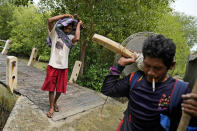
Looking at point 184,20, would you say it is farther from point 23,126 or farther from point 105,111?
point 23,126

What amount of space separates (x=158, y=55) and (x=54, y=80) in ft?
7.62

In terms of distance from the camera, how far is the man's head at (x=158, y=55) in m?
1.14

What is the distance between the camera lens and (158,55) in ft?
3.77

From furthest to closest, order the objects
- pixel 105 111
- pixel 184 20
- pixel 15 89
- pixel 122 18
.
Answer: pixel 184 20, pixel 122 18, pixel 105 111, pixel 15 89

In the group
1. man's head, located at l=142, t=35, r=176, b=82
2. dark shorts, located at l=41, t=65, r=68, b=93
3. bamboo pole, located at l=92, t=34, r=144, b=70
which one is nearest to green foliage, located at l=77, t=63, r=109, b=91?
dark shorts, located at l=41, t=65, r=68, b=93

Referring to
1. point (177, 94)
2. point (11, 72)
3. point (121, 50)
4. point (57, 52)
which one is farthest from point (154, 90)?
point (11, 72)

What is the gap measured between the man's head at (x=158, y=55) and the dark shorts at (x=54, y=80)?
7.04 ft

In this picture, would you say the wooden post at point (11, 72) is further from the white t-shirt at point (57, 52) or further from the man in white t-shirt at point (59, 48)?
the white t-shirt at point (57, 52)

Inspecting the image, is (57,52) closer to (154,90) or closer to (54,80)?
(54,80)

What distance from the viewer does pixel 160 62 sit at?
46.1 inches

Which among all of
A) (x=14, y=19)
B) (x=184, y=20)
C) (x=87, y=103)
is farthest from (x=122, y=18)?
(x=184, y=20)

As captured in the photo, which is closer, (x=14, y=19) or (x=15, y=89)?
(x=15, y=89)

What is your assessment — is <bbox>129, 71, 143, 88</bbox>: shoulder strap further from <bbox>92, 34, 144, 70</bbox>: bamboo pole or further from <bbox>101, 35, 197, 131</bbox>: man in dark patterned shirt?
<bbox>92, 34, 144, 70</bbox>: bamboo pole

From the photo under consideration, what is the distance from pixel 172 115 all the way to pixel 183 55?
87.4 feet
